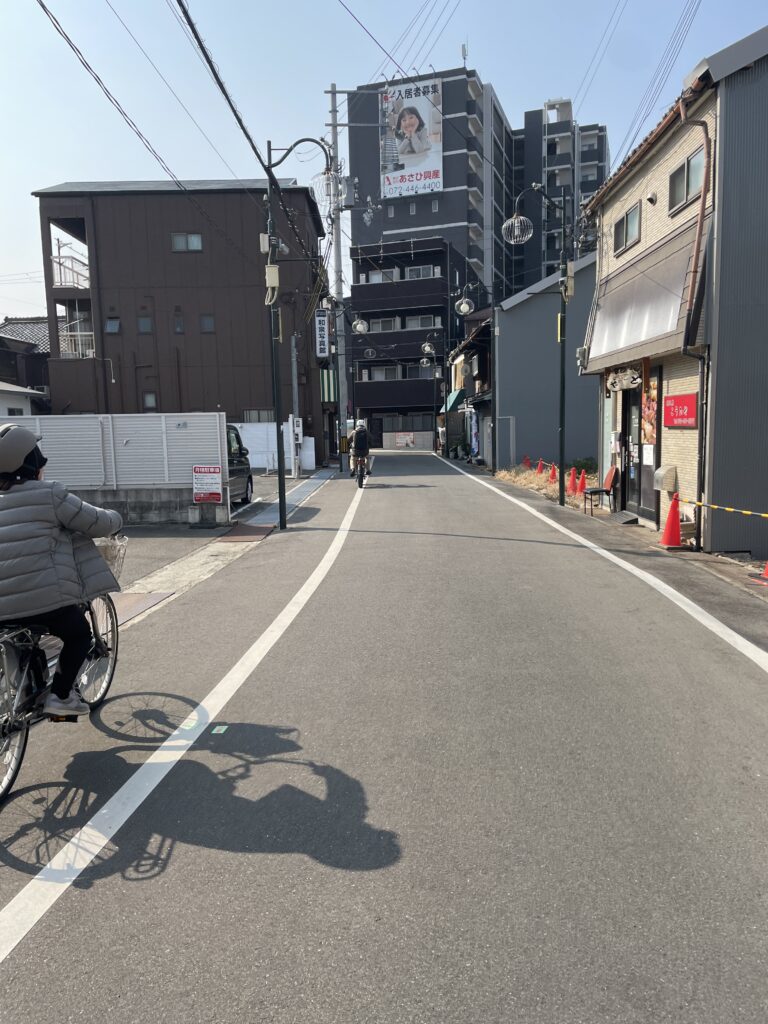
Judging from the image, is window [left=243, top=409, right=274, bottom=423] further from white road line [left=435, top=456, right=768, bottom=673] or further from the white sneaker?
the white sneaker

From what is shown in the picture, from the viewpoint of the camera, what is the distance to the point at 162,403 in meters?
36.1

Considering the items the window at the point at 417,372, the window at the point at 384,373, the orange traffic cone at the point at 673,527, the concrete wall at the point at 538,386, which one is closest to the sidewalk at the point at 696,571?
the orange traffic cone at the point at 673,527

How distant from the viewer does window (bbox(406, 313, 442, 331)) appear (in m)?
62.8

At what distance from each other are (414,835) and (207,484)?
37.4 ft

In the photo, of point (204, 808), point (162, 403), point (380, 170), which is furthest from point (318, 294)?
point (380, 170)

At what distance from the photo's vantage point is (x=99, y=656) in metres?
4.62

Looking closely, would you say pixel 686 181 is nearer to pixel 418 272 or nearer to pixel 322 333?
pixel 322 333

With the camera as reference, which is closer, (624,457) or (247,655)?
(247,655)

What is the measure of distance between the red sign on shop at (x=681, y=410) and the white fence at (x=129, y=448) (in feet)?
26.3

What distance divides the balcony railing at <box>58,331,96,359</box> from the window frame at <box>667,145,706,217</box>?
2997 centimetres

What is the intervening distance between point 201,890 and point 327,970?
2.27ft

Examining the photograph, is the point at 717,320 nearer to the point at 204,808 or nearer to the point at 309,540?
the point at 309,540

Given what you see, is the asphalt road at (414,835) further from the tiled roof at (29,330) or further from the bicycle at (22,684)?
the tiled roof at (29,330)

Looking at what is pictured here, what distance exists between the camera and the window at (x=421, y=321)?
62.8 m
